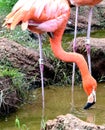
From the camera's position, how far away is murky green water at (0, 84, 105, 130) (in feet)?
17.0

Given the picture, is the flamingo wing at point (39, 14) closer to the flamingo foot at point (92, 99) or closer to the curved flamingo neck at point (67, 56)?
the curved flamingo neck at point (67, 56)

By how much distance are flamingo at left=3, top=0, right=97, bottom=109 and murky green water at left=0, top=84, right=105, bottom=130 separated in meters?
0.18

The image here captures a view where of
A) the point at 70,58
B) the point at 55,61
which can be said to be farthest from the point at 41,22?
the point at 55,61

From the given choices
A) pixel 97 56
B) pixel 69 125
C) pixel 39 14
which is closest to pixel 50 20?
pixel 39 14

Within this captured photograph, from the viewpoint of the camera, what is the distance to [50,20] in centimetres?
554

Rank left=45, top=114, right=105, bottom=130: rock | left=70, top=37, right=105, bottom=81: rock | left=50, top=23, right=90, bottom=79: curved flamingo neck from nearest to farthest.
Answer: left=45, top=114, right=105, bottom=130: rock, left=50, top=23, right=90, bottom=79: curved flamingo neck, left=70, top=37, right=105, bottom=81: rock

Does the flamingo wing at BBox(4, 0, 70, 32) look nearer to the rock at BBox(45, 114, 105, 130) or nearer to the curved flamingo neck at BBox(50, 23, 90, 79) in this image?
the curved flamingo neck at BBox(50, 23, 90, 79)

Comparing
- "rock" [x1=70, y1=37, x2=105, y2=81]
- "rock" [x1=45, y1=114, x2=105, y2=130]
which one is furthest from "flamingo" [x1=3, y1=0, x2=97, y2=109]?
"rock" [x1=45, y1=114, x2=105, y2=130]

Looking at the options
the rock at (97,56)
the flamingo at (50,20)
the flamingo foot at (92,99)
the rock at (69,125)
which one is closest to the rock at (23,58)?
the rock at (97,56)

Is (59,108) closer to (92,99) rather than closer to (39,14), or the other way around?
(92,99)

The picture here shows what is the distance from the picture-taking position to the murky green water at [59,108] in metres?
5.19

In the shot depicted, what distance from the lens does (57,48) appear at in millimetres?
5684

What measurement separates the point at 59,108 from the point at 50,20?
111 centimetres

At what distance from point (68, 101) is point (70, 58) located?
792 mm
